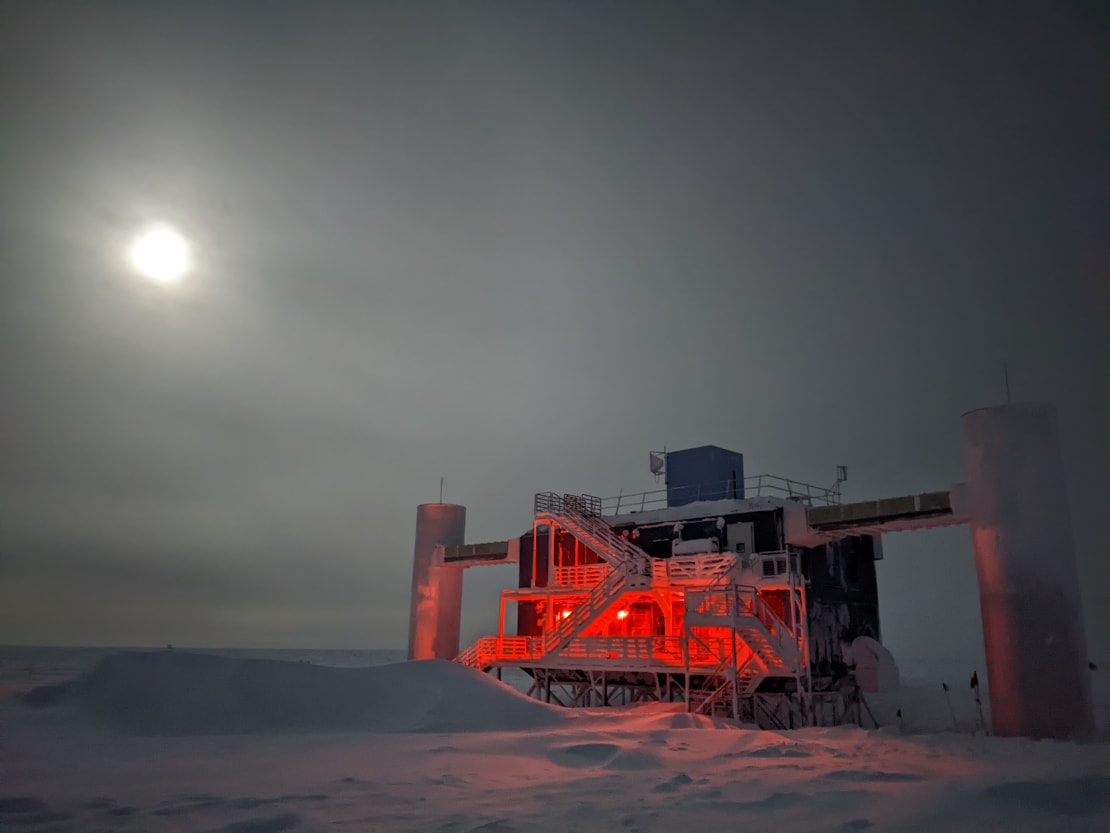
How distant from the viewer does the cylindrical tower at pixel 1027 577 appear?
2236cm

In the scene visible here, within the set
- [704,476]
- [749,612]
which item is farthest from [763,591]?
[704,476]

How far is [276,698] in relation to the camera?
786 inches

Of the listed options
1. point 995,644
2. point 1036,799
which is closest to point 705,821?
point 1036,799

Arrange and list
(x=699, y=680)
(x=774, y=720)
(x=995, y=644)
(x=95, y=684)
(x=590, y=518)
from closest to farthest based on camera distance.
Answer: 1. (x=95, y=684)
2. (x=995, y=644)
3. (x=774, y=720)
4. (x=699, y=680)
5. (x=590, y=518)

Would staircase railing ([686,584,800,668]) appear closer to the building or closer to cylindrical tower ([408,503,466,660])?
the building

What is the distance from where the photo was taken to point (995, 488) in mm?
24359

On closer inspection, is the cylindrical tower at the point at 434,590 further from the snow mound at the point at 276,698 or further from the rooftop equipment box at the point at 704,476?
the snow mound at the point at 276,698

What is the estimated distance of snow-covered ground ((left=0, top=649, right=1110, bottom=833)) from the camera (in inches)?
420

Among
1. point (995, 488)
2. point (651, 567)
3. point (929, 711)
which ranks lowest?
point (929, 711)

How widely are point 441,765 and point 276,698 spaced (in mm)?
7482

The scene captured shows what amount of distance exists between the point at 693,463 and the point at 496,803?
2999 cm

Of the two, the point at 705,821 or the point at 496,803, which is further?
the point at 496,803

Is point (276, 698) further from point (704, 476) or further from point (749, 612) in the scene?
point (704, 476)

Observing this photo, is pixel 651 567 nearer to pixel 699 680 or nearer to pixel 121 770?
pixel 699 680
